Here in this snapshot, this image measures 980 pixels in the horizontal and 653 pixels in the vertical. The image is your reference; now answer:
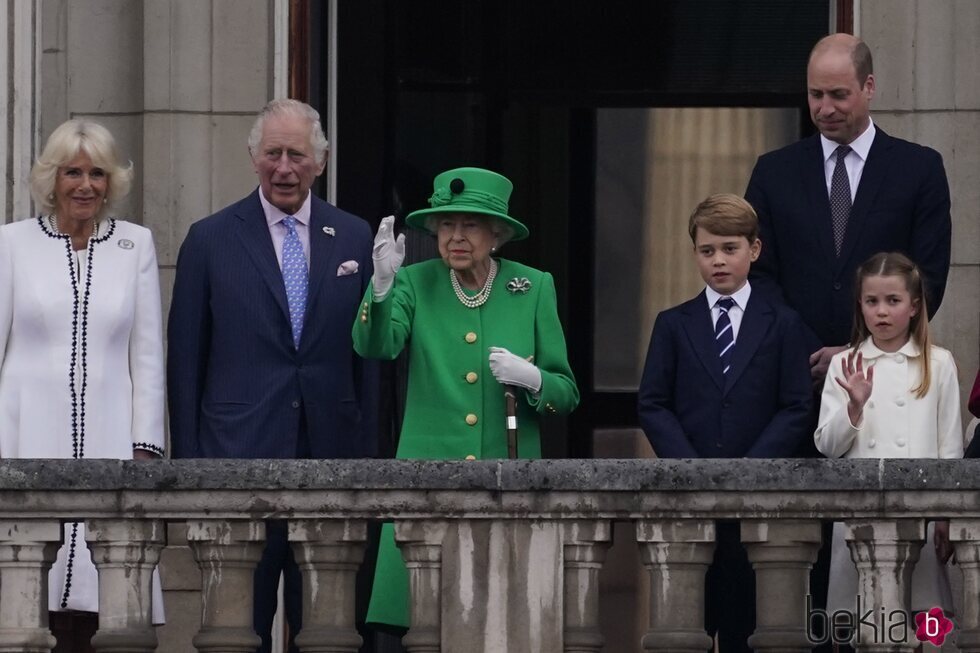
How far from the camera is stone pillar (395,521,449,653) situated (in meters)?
6.74

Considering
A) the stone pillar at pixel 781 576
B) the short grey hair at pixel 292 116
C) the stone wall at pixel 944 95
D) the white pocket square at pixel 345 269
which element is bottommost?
the stone pillar at pixel 781 576

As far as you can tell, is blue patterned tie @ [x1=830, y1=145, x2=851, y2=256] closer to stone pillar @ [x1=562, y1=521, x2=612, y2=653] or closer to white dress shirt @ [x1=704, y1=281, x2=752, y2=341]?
white dress shirt @ [x1=704, y1=281, x2=752, y2=341]

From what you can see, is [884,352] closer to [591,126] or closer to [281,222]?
[281,222]

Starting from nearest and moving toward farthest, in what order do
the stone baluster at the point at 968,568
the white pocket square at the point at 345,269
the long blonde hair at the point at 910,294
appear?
1. the stone baluster at the point at 968,568
2. the long blonde hair at the point at 910,294
3. the white pocket square at the point at 345,269

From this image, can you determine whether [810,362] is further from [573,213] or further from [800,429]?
Result: [573,213]

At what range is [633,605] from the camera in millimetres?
10445

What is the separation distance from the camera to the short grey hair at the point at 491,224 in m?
7.52

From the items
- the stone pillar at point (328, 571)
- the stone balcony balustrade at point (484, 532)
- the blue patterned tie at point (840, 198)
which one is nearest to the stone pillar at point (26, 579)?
the stone balcony balustrade at point (484, 532)

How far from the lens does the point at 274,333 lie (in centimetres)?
755

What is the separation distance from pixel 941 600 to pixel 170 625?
9.37ft

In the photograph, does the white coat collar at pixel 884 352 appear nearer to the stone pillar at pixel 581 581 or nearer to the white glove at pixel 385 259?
the stone pillar at pixel 581 581

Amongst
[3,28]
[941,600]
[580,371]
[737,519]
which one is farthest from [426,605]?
[580,371]

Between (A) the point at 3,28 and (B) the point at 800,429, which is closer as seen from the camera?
(B) the point at 800,429

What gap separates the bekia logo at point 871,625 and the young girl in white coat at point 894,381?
0.33 m
